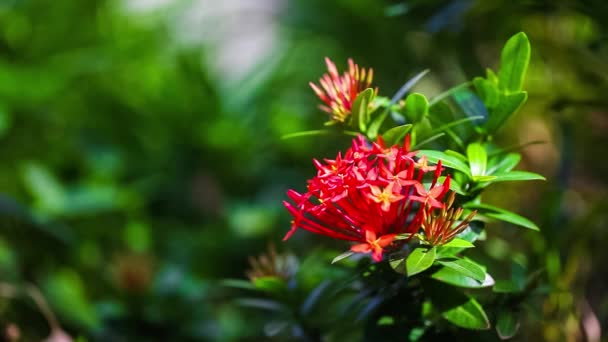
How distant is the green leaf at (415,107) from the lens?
53cm

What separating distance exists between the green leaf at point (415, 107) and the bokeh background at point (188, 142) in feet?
1.34

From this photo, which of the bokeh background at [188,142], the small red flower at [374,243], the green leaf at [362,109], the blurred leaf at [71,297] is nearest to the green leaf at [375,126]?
the green leaf at [362,109]

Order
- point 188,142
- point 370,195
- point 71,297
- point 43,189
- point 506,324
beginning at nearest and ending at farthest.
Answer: point 370,195, point 506,324, point 71,297, point 43,189, point 188,142

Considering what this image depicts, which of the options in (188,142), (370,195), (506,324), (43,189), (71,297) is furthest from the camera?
(188,142)

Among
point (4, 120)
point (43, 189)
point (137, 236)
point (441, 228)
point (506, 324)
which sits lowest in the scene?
point (506, 324)

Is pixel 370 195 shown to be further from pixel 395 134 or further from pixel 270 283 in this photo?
pixel 270 283

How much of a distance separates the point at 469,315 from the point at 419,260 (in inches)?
3.8

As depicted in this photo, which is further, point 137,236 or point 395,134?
point 137,236

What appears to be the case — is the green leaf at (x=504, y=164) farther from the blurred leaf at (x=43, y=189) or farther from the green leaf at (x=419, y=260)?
the blurred leaf at (x=43, y=189)

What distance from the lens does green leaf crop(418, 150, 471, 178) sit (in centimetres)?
50

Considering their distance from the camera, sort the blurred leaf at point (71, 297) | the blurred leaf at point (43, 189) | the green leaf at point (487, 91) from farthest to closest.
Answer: the blurred leaf at point (43, 189), the blurred leaf at point (71, 297), the green leaf at point (487, 91)

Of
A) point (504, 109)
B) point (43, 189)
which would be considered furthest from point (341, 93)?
point (43, 189)

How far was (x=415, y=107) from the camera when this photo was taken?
1.76 ft

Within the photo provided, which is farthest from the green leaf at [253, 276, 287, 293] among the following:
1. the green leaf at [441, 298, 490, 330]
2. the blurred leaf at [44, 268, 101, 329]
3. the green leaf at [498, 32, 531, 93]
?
the blurred leaf at [44, 268, 101, 329]
